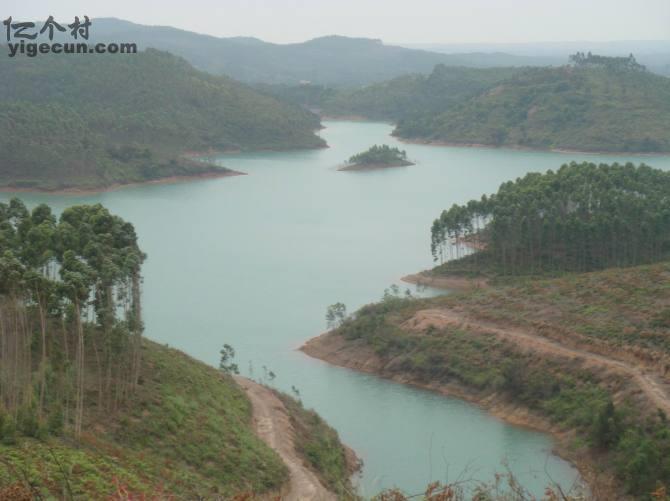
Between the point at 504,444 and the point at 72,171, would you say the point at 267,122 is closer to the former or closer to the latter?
the point at 72,171

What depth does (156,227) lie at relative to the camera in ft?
138

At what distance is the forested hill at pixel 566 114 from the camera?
66750 millimetres

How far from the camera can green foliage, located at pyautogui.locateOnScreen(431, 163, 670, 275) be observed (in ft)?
102

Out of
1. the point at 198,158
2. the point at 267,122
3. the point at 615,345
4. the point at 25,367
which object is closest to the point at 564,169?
the point at 615,345

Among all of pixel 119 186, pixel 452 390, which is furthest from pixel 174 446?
pixel 119 186

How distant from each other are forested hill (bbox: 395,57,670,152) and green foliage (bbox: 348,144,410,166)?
11.2m

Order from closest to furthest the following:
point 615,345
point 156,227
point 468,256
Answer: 1. point 615,345
2. point 468,256
3. point 156,227

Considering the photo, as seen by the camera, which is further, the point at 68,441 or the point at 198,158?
the point at 198,158

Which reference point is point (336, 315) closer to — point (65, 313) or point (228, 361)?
point (228, 361)

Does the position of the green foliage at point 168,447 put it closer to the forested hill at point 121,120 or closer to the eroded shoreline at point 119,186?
the eroded shoreline at point 119,186

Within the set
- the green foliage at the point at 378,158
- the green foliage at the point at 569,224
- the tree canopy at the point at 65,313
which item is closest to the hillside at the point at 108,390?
the tree canopy at the point at 65,313

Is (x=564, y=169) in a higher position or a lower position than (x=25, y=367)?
higher

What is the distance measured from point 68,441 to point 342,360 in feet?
43.5

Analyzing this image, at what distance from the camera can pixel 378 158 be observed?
6338cm
